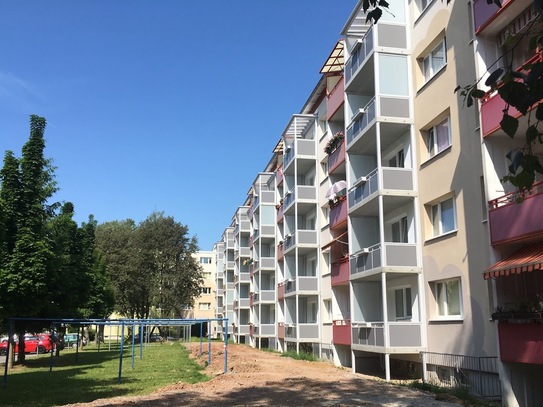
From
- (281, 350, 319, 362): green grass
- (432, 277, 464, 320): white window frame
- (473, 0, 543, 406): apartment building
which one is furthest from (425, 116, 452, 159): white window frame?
(281, 350, 319, 362): green grass

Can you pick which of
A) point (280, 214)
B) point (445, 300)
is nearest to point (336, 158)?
point (445, 300)

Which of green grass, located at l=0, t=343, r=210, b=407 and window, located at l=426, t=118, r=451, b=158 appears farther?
window, located at l=426, t=118, r=451, b=158

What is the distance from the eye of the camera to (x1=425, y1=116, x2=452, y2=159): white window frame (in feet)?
62.6

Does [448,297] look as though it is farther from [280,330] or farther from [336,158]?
[280,330]

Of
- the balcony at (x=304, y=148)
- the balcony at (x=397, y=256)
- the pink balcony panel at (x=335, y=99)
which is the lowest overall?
the balcony at (x=397, y=256)

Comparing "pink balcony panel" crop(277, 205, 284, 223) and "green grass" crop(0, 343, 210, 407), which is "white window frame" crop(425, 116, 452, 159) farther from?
"pink balcony panel" crop(277, 205, 284, 223)

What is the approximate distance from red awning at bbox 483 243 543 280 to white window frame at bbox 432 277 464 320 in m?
3.80

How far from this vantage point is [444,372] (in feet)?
60.3

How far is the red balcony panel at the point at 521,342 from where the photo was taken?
12383 mm

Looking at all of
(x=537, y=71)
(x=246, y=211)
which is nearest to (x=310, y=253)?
(x=246, y=211)

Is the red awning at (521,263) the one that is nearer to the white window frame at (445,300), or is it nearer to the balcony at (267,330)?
the white window frame at (445,300)

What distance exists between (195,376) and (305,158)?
18.3 metres

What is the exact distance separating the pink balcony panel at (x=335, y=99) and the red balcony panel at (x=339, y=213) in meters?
5.31

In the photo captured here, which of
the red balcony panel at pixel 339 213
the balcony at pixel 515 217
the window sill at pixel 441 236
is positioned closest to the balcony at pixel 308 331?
the red balcony panel at pixel 339 213
